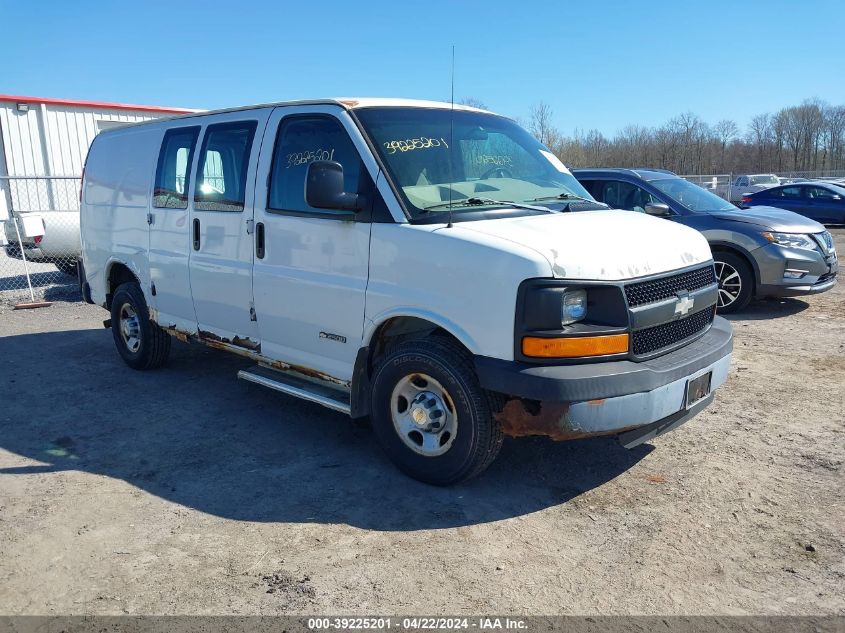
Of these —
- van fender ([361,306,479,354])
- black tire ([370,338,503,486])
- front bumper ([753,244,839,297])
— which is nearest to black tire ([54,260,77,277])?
van fender ([361,306,479,354])

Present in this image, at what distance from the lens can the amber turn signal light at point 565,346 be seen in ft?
11.3

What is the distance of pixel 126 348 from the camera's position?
6.86m

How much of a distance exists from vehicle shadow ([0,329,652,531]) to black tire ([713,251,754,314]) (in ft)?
16.3

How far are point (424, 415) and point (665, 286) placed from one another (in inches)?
60.9

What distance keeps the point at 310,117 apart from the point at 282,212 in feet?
2.17

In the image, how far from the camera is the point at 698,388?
3.94 meters

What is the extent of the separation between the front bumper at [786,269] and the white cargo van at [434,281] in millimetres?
4672

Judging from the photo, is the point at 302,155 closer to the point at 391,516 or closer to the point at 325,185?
the point at 325,185

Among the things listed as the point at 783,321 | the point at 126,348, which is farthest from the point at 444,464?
the point at 783,321

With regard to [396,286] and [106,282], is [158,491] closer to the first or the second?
[396,286]

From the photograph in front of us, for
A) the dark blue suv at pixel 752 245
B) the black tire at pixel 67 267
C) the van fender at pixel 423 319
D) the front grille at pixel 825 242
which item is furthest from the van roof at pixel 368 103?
the black tire at pixel 67 267

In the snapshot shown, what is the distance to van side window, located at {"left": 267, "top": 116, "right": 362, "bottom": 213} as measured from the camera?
14.3ft

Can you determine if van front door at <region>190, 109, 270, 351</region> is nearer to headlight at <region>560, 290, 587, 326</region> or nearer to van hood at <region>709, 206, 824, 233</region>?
headlight at <region>560, 290, 587, 326</region>

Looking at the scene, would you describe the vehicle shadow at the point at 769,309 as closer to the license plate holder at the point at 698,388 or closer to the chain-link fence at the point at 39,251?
the license plate holder at the point at 698,388
